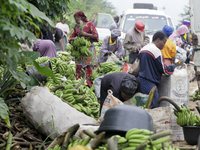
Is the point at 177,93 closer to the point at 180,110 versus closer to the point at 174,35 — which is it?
the point at 180,110

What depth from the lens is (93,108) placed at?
13.6ft

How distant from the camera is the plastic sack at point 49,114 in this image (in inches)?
129

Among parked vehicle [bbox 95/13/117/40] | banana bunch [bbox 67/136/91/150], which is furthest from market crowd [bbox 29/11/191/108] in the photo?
parked vehicle [bbox 95/13/117/40]

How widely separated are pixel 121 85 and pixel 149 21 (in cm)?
788

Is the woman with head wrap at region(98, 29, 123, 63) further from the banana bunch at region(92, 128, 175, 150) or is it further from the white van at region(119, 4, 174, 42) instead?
the banana bunch at region(92, 128, 175, 150)

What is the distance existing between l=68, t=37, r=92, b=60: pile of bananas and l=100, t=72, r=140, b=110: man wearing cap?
7.43ft

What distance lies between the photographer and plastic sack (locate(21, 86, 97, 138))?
10.7ft

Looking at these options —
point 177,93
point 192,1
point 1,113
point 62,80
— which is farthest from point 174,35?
point 1,113

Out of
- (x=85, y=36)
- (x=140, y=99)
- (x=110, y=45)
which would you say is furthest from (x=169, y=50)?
(x=140, y=99)

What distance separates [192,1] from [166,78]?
2245mm

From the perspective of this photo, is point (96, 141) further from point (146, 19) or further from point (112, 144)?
point (146, 19)

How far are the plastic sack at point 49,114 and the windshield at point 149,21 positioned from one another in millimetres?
7813

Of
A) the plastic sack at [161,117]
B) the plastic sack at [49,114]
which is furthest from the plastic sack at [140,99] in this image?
the plastic sack at [49,114]

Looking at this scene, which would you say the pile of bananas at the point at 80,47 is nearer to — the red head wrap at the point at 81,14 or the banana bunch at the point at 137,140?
the red head wrap at the point at 81,14
